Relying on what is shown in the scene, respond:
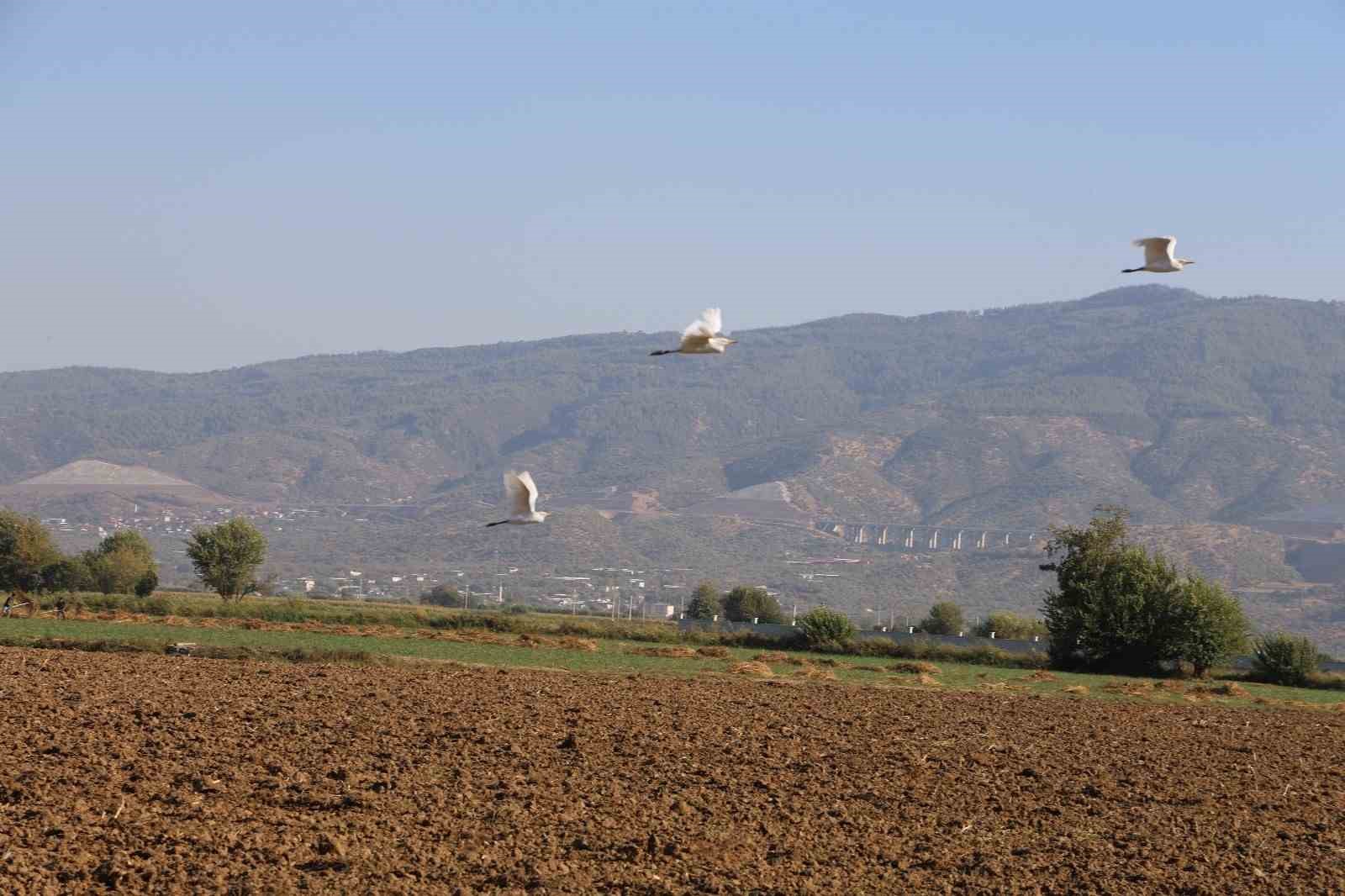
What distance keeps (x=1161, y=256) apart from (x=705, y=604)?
214 feet

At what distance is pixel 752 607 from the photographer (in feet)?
278

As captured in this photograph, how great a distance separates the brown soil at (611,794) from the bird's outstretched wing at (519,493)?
329cm

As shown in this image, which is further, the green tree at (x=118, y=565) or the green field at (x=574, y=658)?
the green tree at (x=118, y=565)

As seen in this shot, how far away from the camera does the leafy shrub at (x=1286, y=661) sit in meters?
48.9

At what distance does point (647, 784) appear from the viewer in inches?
811

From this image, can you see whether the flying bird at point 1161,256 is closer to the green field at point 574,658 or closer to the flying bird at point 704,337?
the flying bird at point 704,337

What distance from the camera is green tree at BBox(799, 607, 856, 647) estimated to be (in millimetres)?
52625

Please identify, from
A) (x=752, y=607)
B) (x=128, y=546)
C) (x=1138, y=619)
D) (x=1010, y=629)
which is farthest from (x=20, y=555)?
(x=1138, y=619)

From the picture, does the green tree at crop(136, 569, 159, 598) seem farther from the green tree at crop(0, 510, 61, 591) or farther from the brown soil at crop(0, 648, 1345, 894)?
the brown soil at crop(0, 648, 1345, 894)

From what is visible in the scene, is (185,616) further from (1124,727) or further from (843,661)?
(1124,727)

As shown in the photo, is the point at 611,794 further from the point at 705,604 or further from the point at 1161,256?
the point at 705,604

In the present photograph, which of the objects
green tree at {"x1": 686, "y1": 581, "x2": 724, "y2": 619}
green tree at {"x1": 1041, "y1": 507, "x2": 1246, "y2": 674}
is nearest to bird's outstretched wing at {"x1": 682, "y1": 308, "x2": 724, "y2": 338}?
green tree at {"x1": 1041, "y1": 507, "x2": 1246, "y2": 674}

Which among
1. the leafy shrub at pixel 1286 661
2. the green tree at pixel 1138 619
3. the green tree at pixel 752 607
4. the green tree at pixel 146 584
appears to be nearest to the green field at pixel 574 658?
the leafy shrub at pixel 1286 661

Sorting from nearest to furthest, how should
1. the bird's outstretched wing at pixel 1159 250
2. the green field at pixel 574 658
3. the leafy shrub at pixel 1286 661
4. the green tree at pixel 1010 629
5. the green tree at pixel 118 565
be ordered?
the bird's outstretched wing at pixel 1159 250, the green field at pixel 574 658, the leafy shrub at pixel 1286 661, the green tree at pixel 1010 629, the green tree at pixel 118 565
